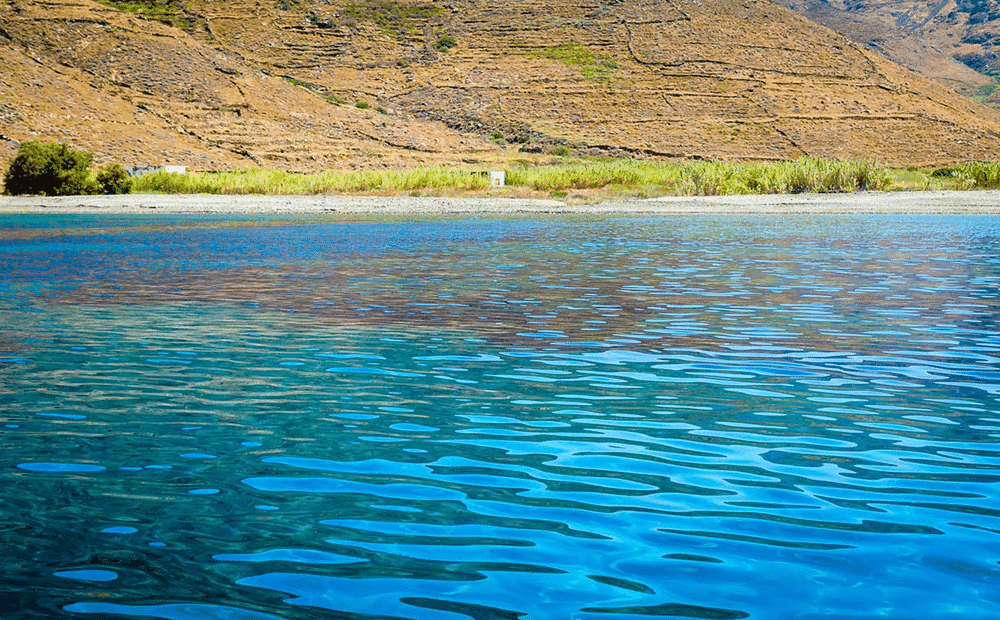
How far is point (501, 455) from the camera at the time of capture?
5355 mm

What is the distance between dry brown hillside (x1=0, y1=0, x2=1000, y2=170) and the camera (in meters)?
64.9

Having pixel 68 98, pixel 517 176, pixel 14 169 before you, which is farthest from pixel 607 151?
pixel 14 169

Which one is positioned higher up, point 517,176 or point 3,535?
point 517,176

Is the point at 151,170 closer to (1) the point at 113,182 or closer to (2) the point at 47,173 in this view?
(1) the point at 113,182

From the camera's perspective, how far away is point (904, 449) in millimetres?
5484

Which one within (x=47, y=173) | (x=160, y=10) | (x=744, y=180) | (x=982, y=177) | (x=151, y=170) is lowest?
(x=47, y=173)

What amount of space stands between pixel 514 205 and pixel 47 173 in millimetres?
19711

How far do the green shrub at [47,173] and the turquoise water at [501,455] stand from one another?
109ft

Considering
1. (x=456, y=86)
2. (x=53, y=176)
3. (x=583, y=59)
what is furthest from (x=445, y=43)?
(x=53, y=176)

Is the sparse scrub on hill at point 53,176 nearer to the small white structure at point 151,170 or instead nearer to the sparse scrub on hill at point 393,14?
the small white structure at point 151,170

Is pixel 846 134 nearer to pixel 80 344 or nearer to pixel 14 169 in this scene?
pixel 14 169

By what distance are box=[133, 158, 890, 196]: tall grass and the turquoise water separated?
31570 millimetres

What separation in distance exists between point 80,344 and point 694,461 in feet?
20.3

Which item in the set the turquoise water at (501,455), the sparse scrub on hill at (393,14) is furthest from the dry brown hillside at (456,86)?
the turquoise water at (501,455)
